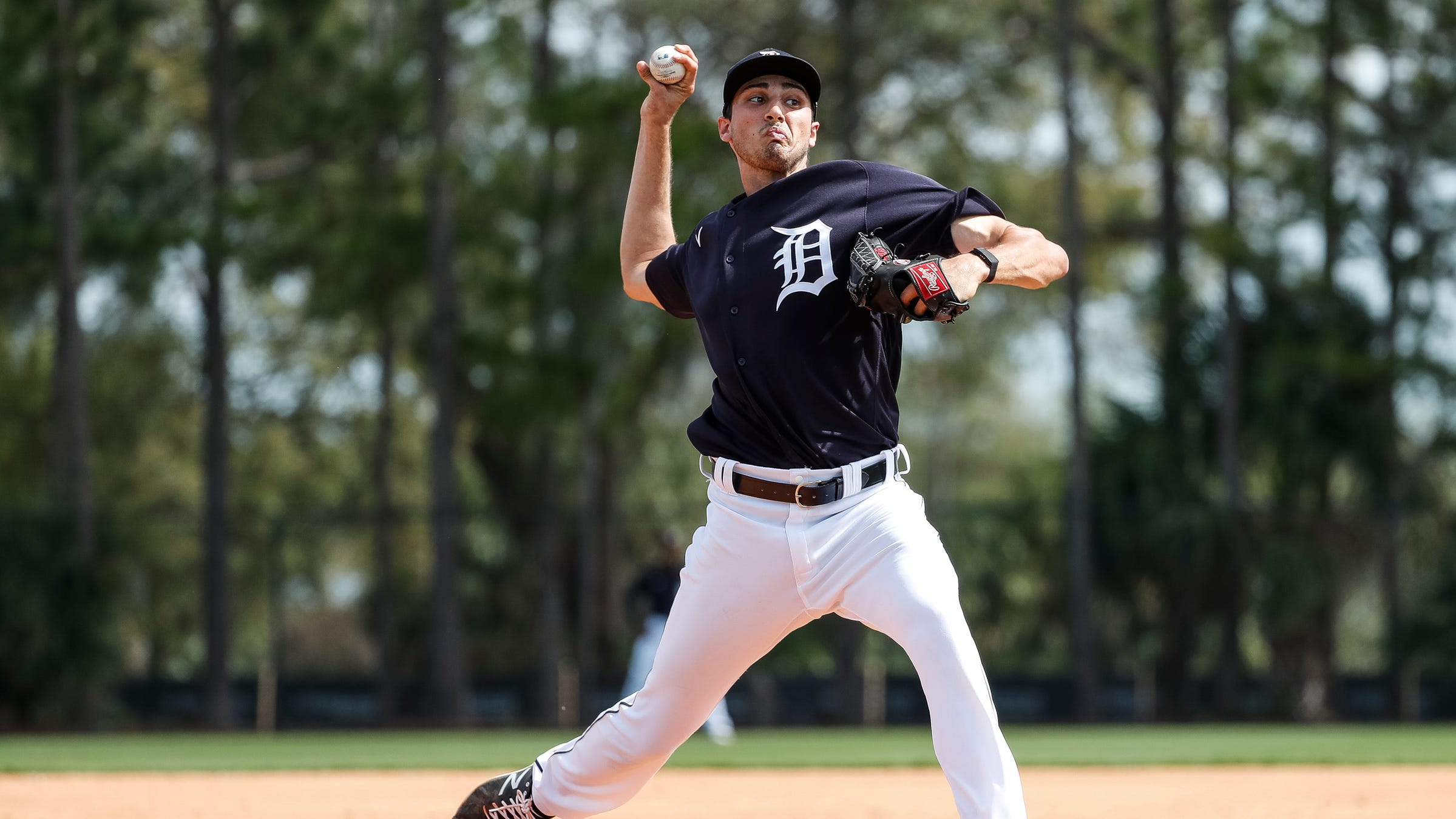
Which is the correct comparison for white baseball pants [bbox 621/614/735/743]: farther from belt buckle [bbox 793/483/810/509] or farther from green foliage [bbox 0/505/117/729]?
belt buckle [bbox 793/483/810/509]

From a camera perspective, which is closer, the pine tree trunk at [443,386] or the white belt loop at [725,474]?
the white belt loop at [725,474]

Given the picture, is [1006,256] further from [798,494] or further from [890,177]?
[798,494]

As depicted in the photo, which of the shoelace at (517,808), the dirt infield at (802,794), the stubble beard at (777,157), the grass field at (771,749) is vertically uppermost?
the stubble beard at (777,157)

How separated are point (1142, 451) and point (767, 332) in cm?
2362

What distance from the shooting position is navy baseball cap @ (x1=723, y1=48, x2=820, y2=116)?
4.54 m

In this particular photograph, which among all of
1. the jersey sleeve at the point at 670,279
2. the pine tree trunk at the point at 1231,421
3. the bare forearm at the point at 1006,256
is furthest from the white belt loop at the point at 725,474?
the pine tree trunk at the point at 1231,421

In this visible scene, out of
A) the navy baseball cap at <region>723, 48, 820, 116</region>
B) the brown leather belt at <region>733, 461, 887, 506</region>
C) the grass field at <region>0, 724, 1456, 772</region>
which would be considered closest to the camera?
the brown leather belt at <region>733, 461, 887, 506</region>

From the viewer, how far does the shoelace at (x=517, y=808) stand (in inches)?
193

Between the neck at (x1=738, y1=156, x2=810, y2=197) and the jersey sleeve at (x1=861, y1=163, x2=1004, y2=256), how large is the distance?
0.83 feet

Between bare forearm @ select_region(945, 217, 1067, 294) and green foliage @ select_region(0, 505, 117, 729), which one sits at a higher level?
bare forearm @ select_region(945, 217, 1067, 294)

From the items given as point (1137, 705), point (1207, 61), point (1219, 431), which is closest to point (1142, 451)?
point (1219, 431)

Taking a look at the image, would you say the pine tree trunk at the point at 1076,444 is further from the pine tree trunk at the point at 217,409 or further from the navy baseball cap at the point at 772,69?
the navy baseball cap at the point at 772,69

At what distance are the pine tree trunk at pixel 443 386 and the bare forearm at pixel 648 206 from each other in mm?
18927

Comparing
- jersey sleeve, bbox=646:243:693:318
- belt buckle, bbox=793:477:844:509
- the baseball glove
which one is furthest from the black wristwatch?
jersey sleeve, bbox=646:243:693:318
